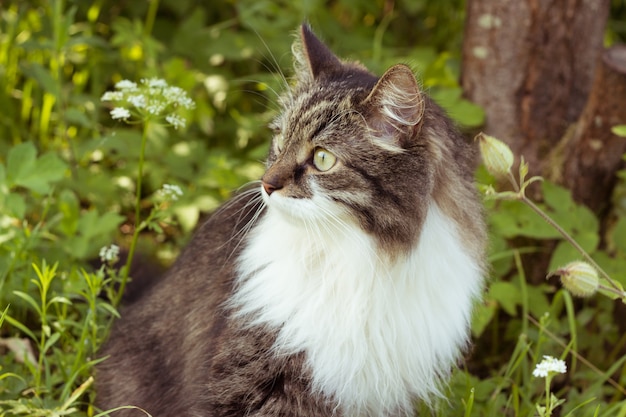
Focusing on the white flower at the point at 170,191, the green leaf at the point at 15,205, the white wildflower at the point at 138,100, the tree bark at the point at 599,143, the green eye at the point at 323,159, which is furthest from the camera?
the tree bark at the point at 599,143

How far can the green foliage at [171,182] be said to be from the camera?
311 centimetres

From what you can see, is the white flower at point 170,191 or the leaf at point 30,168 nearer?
the white flower at point 170,191

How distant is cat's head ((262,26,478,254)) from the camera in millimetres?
2328

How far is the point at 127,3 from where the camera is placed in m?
4.88

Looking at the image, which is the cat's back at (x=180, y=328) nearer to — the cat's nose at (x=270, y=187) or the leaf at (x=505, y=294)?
the cat's nose at (x=270, y=187)

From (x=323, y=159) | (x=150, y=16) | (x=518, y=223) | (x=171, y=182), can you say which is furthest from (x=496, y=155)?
(x=150, y=16)

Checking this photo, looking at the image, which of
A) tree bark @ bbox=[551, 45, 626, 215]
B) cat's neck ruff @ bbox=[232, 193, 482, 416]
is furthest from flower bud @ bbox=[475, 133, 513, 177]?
tree bark @ bbox=[551, 45, 626, 215]

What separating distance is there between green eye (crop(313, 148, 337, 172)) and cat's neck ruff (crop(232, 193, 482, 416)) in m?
0.16

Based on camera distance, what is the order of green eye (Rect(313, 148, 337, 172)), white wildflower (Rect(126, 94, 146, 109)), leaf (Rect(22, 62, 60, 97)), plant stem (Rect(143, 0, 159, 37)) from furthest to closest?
plant stem (Rect(143, 0, 159, 37)) < leaf (Rect(22, 62, 60, 97)) < white wildflower (Rect(126, 94, 146, 109)) < green eye (Rect(313, 148, 337, 172))

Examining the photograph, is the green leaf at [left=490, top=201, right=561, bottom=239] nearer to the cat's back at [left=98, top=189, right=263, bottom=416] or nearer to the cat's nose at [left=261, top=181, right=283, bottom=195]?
the cat's back at [left=98, top=189, right=263, bottom=416]

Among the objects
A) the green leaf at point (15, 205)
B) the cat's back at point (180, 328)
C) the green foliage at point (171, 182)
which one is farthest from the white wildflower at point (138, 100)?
the green leaf at point (15, 205)

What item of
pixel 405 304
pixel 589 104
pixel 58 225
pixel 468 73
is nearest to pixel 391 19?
pixel 468 73

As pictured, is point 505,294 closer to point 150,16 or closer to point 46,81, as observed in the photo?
point 46,81

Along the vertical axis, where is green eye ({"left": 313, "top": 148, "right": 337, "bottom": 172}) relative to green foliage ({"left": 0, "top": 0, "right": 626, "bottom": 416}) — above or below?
above
